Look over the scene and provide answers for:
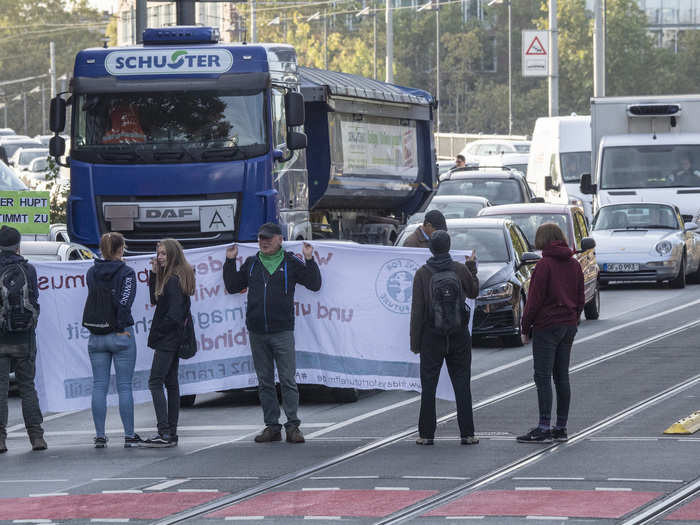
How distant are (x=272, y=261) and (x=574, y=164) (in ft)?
85.5

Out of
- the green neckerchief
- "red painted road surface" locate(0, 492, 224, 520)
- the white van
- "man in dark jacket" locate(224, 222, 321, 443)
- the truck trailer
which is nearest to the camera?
"red painted road surface" locate(0, 492, 224, 520)

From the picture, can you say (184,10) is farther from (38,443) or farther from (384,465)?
(384,465)

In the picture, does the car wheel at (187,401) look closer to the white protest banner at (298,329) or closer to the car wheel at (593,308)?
the white protest banner at (298,329)

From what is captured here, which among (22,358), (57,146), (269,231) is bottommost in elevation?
(22,358)

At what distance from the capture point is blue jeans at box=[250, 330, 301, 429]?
1247 cm

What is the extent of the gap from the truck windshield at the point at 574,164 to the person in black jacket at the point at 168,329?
26.0 meters

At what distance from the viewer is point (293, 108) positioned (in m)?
19.7

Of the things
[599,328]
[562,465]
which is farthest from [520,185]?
[562,465]

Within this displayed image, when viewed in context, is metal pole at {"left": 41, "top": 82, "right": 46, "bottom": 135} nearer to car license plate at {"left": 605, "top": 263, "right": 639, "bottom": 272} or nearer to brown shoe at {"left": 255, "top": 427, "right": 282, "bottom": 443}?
car license plate at {"left": 605, "top": 263, "right": 639, "bottom": 272}

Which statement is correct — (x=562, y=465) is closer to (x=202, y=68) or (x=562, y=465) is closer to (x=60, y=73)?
(x=202, y=68)

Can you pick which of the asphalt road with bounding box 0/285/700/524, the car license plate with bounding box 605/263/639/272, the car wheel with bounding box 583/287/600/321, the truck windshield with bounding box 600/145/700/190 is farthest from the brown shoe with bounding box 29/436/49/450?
the truck windshield with bounding box 600/145/700/190

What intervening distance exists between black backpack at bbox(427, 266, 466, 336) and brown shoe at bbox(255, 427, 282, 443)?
5.00ft

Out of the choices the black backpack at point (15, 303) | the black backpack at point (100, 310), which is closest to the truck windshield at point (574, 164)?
the black backpack at point (100, 310)

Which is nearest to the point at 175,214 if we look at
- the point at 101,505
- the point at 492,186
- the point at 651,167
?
the point at 101,505
